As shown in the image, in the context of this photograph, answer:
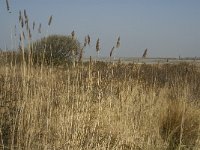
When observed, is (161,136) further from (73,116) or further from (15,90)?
(15,90)

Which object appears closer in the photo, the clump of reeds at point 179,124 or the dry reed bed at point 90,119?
the dry reed bed at point 90,119

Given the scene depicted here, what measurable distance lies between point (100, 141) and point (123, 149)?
364 millimetres

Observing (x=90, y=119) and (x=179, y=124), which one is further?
(x=179, y=124)

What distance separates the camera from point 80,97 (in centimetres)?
455

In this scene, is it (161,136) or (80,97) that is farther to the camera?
(161,136)

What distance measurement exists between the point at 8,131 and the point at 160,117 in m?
2.26

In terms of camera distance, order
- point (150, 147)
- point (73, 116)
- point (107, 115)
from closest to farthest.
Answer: point (73, 116)
point (150, 147)
point (107, 115)

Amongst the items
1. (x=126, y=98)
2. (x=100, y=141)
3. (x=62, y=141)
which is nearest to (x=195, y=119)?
(x=126, y=98)

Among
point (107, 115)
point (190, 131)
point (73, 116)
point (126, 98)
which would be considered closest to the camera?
point (73, 116)

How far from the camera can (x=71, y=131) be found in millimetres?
4305

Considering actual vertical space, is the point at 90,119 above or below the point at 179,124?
above

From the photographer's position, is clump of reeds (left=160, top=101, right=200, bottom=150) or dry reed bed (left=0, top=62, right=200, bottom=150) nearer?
dry reed bed (left=0, top=62, right=200, bottom=150)

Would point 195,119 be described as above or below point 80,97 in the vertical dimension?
below

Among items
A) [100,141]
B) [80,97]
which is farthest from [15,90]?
[100,141]
